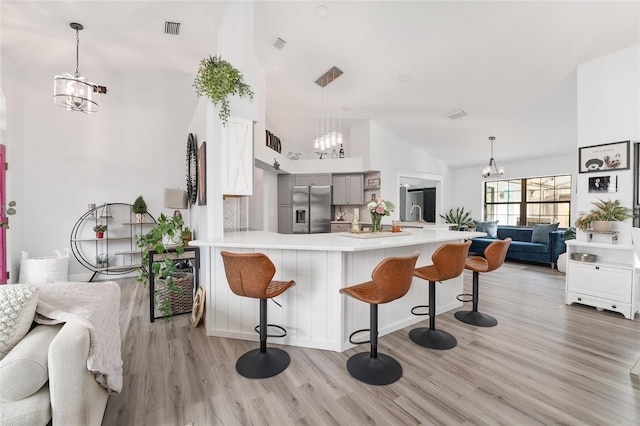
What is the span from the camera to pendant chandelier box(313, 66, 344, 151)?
14.1ft

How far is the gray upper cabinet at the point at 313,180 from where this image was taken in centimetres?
646

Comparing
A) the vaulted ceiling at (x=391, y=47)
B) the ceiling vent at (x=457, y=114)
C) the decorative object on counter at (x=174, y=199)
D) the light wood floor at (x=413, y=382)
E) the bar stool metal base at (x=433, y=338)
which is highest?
the vaulted ceiling at (x=391, y=47)

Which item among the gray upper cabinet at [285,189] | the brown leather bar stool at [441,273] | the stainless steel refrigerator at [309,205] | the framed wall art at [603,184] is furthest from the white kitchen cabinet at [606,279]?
the gray upper cabinet at [285,189]

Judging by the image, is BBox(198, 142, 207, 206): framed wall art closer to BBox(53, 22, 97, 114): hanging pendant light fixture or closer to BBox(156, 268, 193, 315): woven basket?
BBox(156, 268, 193, 315): woven basket

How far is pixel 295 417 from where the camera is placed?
1.65 metres

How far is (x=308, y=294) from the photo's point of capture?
8.16 ft

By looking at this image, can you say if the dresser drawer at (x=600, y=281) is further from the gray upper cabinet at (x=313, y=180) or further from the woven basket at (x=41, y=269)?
the woven basket at (x=41, y=269)

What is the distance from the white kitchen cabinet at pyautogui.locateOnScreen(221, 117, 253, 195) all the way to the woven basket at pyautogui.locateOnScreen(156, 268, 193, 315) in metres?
1.37

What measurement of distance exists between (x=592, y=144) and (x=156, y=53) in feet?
20.7

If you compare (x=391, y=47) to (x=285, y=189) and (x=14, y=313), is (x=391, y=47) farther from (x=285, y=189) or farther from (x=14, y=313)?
(x=14, y=313)

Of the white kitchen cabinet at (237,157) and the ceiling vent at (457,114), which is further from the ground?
the ceiling vent at (457,114)

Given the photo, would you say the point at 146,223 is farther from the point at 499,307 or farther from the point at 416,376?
the point at 499,307

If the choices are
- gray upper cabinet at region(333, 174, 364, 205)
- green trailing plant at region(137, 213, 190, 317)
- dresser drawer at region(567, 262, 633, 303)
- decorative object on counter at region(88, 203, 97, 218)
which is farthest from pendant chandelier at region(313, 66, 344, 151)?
decorative object on counter at region(88, 203, 97, 218)

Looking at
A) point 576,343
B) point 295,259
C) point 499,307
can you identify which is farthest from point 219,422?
point 499,307
